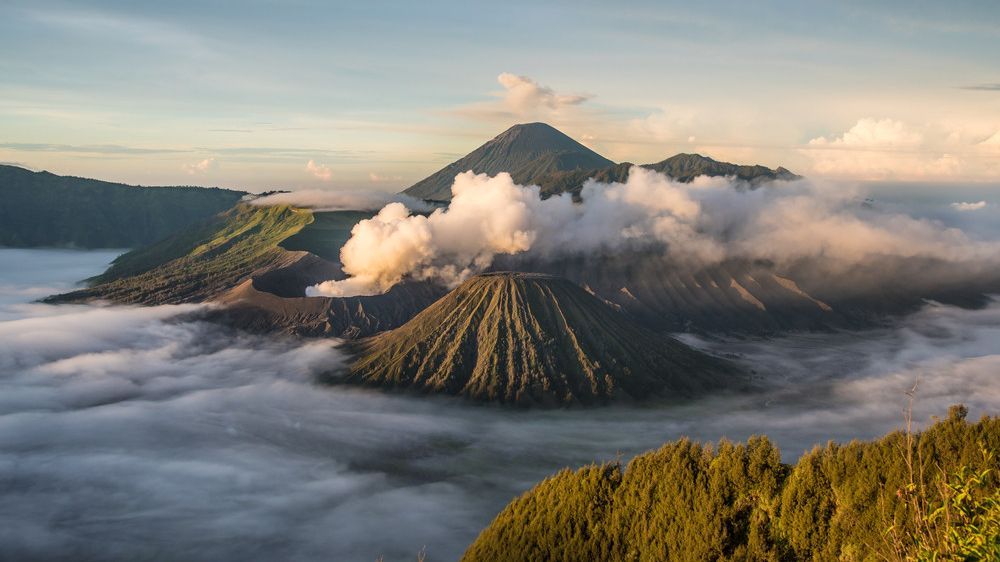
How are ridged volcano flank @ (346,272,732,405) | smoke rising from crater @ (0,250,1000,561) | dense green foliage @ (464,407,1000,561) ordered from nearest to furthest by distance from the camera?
dense green foliage @ (464,407,1000,561) → smoke rising from crater @ (0,250,1000,561) → ridged volcano flank @ (346,272,732,405)

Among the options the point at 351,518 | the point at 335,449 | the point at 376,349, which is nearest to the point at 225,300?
the point at 376,349

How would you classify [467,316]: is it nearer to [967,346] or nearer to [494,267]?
[494,267]

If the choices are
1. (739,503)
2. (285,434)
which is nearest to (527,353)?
(285,434)

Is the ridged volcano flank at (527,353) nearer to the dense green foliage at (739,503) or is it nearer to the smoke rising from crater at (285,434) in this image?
the smoke rising from crater at (285,434)

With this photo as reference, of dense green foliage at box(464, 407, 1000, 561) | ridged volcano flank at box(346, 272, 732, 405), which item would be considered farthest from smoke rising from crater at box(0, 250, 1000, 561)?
dense green foliage at box(464, 407, 1000, 561)

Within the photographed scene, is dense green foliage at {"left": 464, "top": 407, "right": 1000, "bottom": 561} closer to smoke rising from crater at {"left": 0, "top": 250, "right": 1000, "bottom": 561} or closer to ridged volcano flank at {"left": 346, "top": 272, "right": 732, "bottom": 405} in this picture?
smoke rising from crater at {"left": 0, "top": 250, "right": 1000, "bottom": 561}

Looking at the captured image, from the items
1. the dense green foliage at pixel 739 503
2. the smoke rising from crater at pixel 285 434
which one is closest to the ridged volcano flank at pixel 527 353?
the smoke rising from crater at pixel 285 434
